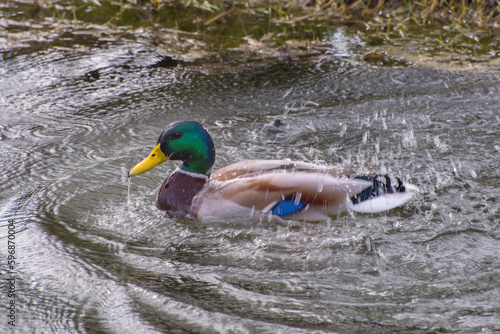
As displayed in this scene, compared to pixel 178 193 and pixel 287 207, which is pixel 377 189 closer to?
pixel 287 207

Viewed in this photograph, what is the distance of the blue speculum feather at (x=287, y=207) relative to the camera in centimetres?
352

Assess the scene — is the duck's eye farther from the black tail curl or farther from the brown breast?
the black tail curl

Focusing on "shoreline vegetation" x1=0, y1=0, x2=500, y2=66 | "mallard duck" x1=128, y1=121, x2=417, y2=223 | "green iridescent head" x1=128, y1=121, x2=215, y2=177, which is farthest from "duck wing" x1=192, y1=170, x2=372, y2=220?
"shoreline vegetation" x1=0, y1=0, x2=500, y2=66

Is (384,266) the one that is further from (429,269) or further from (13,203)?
(13,203)

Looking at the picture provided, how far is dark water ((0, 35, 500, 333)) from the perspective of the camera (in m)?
2.72

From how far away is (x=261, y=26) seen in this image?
756cm

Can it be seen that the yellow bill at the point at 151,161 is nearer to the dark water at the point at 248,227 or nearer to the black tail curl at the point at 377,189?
the dark water at the point at 248,227

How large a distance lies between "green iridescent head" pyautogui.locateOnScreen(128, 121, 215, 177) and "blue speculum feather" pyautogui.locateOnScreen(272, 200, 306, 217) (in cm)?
58

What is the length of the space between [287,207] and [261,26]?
14.8ft

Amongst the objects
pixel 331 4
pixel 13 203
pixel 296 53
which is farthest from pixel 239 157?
pixel 331 4

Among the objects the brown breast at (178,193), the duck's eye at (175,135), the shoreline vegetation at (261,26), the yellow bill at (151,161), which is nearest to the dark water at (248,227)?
the brown breast at (178,193)

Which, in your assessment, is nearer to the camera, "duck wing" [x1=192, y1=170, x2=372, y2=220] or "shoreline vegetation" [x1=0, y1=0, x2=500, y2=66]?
"duck wing" [x1=192, y1=170, x2=372, y2=220]

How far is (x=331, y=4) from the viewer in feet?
26.7

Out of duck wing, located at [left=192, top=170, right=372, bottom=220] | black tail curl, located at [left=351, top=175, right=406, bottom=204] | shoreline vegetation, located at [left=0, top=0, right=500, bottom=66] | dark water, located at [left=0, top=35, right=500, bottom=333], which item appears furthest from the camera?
shoreline vegetation, located at [left=0, top=0, right=500, bottom=66]
